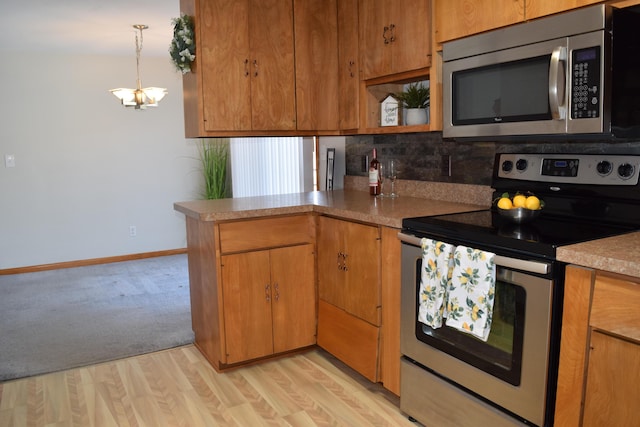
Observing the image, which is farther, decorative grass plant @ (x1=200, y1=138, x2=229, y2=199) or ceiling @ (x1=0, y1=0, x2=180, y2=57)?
decorative grass plant @ (x1=200, y1=138, x2=229, y2=199)

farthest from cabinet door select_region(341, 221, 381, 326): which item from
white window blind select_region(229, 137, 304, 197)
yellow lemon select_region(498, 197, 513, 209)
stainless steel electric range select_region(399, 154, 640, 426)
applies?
white window blind select_region(229, 137, 304, 197)

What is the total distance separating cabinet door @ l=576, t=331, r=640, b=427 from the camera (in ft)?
4.60

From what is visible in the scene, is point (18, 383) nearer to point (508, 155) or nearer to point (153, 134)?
point (508, 155)

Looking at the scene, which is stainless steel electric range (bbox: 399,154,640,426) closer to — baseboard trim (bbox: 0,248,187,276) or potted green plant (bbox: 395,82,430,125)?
potted green plant (bbox: 395,82,430,125)

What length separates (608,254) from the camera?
146cm

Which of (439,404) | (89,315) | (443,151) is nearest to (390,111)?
(443,151)

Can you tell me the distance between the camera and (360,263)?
8.30ft

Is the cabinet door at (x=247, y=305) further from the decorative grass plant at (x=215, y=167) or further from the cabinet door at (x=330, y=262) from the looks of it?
the decorative grass plant at (x=215, y=167)

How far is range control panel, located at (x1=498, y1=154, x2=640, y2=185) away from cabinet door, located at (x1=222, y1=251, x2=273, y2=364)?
53.1 inches

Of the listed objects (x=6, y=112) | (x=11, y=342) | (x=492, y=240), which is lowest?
(x=11, y=342)

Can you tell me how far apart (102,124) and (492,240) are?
4.93 m

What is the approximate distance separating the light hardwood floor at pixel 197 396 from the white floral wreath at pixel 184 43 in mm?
1723

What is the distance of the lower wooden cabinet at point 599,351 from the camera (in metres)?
1.40

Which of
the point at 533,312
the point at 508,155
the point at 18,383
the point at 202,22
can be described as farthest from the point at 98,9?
the point at 533,312
